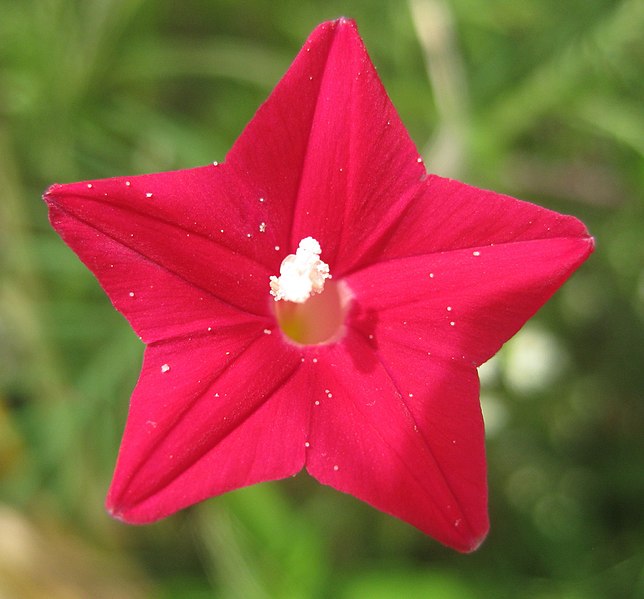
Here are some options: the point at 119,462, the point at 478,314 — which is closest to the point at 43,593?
the point at 119,462

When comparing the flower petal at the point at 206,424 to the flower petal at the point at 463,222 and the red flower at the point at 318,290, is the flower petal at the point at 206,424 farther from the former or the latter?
the flower petal at the point at 463,222

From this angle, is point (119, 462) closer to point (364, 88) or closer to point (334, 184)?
point (334, 184)

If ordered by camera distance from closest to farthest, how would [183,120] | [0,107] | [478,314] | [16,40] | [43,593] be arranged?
[478,314], [43,593], [16,40], [0,107], [183,120]

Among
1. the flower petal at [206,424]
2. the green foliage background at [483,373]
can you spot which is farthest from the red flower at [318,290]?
the green foliage background at [483,373]

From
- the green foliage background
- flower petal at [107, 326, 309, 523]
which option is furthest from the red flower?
the green foliage background

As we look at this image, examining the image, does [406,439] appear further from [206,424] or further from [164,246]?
[164,246]

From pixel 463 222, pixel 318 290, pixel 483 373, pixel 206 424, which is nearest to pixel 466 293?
pixel 463 222
